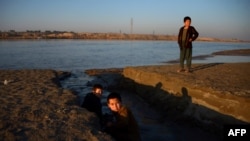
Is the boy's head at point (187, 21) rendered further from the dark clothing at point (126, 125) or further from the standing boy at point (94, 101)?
the dark clothing at point (126, 125)

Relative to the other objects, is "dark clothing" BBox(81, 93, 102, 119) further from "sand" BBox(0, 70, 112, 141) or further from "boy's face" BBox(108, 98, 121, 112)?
"boy's face" BBox(108, 98, 121, 112)

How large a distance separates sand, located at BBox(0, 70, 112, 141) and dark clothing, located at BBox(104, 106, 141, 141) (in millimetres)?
249

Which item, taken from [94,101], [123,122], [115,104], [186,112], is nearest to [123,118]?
[123,122]

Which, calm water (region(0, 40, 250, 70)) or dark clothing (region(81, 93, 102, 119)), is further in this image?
calm water (region(0, 40, 250, 70))

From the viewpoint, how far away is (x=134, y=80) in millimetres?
12719

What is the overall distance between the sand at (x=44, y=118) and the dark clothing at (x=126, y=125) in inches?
9.8

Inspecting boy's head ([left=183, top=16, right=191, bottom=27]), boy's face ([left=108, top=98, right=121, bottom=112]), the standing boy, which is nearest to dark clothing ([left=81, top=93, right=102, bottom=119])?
the standing boy

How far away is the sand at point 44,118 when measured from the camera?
4770mm

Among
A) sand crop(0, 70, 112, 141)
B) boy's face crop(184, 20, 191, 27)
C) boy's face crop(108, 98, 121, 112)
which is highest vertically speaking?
boy's face crop(184, 20, 191, 27)

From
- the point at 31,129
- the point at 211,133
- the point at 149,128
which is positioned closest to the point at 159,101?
the point at 149,128

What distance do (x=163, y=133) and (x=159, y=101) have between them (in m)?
2.57

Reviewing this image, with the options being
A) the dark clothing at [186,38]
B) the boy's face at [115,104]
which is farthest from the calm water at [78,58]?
the boy's face at [115,104]

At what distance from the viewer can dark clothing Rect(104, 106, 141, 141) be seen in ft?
15.5

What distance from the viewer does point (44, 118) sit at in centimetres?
569
